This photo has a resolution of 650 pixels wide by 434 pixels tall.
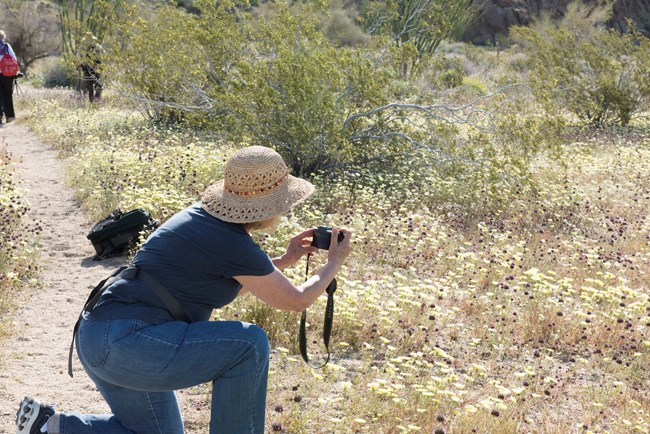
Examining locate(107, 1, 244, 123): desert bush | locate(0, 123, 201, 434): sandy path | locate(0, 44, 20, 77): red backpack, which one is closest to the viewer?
locate(0, 123, 201, 434): sandy path

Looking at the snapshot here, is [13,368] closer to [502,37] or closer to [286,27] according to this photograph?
[286,27]

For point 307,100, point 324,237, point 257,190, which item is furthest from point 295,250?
point 307,100

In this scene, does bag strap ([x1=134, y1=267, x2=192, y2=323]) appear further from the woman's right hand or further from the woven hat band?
the woman's right hand

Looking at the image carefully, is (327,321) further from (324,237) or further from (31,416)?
(31,416)

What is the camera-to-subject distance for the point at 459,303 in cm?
541

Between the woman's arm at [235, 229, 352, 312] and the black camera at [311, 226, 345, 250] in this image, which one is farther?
the black camera at [311, 226, 345, 250]

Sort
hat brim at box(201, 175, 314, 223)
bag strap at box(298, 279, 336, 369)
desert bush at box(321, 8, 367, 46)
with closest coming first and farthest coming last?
hat brim at box(201, 175, 314, 223), bag strap at box(298, 279, 336, 369), desert bush at box(321, 8, 367, 46)

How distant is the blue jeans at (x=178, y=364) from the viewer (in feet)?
8.75

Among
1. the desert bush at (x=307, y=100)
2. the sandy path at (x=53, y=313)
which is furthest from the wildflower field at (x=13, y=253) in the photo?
the desert bush at (x=307, y=100)

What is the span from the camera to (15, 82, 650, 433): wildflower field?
12.7 feet

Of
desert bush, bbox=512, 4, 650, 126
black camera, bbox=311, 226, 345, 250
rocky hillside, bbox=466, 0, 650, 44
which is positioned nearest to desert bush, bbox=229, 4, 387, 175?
black camera, bbox=311, 226, 345, 250

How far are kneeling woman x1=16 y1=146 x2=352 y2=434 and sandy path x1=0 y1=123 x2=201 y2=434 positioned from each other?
3.50 ft

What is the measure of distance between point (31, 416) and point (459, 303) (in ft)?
10.3

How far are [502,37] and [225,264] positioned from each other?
4070cm
